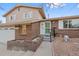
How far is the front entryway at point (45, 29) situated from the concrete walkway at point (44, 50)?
0.10 metres

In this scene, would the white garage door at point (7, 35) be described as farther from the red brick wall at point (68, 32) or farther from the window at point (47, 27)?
the red brick wall at point (68, 32)

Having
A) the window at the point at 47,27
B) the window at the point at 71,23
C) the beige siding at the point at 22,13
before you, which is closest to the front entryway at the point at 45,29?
the window at the point at 47,27

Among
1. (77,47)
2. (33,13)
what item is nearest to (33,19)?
(33,13)

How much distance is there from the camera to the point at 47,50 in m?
2.63

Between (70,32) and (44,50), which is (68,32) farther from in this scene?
(44,50)

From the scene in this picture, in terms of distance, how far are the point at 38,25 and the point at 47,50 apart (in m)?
0.40

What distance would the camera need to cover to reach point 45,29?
8.80ft

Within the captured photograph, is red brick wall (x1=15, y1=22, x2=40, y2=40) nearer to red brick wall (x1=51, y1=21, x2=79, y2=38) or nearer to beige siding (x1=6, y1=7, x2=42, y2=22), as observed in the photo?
beige siding (x1=6, y1=7, x2=42, y2=22)

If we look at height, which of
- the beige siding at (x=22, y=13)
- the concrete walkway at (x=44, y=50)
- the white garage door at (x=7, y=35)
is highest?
the beige siding at (x=22, y=13)

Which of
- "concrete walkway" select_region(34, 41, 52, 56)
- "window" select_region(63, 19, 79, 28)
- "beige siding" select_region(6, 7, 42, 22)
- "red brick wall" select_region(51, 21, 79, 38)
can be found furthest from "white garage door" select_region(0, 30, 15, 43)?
"window" select_region(63, 19, 79, 28)

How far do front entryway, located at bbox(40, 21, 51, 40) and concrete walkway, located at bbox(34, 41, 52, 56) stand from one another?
10 cm

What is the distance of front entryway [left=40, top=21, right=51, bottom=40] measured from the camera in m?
2.66

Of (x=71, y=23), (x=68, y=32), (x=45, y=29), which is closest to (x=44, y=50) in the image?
(x=45, y=29)

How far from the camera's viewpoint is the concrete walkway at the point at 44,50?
8.53ft
